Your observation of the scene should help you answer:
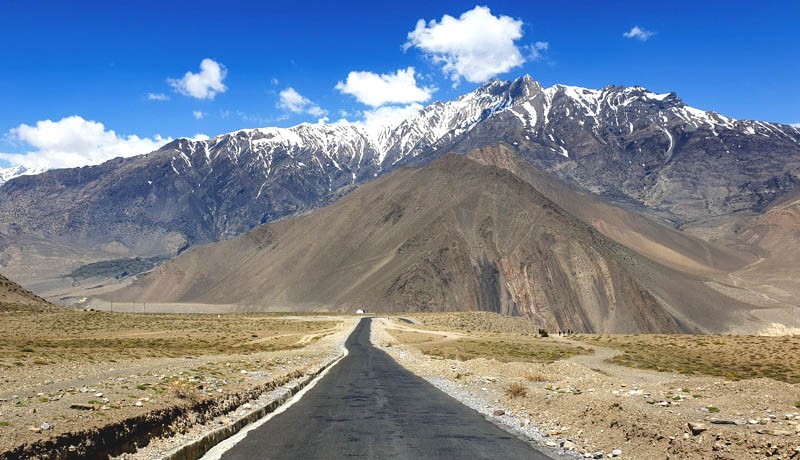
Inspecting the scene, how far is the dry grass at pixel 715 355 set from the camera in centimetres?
4622

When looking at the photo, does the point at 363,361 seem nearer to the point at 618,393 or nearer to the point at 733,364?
the point at 618,393

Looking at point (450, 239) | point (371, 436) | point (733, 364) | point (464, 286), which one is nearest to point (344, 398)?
point (371, 436)

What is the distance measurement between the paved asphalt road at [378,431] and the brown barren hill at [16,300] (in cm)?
10186

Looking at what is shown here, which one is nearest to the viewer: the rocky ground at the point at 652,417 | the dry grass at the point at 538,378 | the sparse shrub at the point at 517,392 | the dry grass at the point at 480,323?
the rocky ground at the point at 652,417

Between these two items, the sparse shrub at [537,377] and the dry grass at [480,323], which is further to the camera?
the dry grass at [480,323]

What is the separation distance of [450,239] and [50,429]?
625 feet

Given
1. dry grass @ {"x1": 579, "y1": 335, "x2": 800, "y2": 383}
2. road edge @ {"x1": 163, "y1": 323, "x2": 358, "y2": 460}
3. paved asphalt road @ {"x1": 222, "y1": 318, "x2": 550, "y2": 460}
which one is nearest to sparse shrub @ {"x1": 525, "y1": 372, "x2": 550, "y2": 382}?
paved asphalt road @ {"x1": 222, "y1": 318, "x2": 550, "y2": 460}

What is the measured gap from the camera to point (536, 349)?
65188 mm

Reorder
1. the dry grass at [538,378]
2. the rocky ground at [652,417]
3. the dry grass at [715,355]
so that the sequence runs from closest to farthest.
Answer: the rocky ground at [652,417] → the dry grass at [538,378] → the dry grass at [715,355]

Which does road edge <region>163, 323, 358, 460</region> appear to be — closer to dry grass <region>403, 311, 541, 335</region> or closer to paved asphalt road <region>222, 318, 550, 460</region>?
paved asphalt road <region>222, 318, 550, 460</region>

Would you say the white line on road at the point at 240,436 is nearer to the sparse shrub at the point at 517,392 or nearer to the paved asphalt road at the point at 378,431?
the paved asphalt road at the point at 378,431

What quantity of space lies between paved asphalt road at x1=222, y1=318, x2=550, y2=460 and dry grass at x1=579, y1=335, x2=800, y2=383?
27.7 meters

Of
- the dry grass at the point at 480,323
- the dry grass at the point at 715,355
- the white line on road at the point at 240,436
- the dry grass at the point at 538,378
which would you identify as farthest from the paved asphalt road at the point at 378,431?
the dry grass at the point at 480,323

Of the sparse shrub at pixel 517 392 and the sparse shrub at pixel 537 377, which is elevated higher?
the sparse shrub at pixel 517 392
